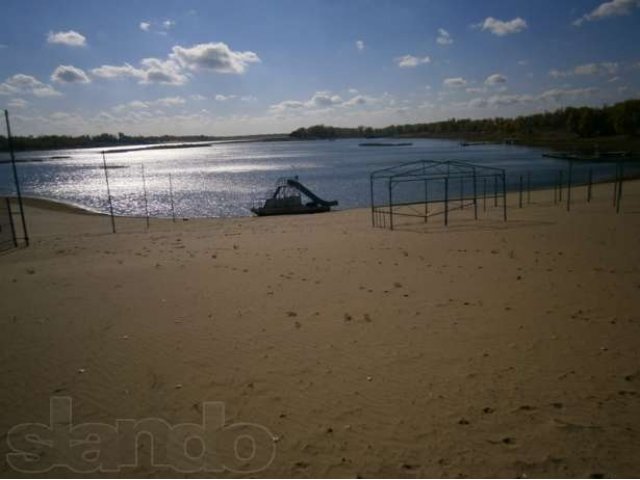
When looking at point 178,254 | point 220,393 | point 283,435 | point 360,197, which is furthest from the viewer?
point 360,197

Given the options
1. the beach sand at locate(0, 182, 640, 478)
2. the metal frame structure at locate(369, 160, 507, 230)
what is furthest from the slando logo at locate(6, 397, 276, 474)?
the metal frame structure at locate(369, 160, 507, 230)

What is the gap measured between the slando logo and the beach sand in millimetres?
118

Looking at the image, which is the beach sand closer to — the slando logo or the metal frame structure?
the slando logo

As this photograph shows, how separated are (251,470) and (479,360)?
377 centimetres

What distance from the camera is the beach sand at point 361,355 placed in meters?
4.78

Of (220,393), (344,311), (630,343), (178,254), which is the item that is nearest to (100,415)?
(220,393)

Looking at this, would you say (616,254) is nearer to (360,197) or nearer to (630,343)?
(630,343)

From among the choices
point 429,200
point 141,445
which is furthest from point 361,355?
point 429,200

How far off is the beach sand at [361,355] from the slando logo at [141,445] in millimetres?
118

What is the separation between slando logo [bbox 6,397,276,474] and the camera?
15.4 feet

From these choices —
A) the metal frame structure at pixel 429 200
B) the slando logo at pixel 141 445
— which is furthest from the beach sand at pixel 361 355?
the metal frame structure at pixel 429 200

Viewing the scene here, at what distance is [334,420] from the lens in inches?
209

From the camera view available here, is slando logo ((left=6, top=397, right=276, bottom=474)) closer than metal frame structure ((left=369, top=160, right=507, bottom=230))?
Yes

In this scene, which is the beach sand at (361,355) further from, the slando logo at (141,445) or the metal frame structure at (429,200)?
the metal frame structure at (429,200)
